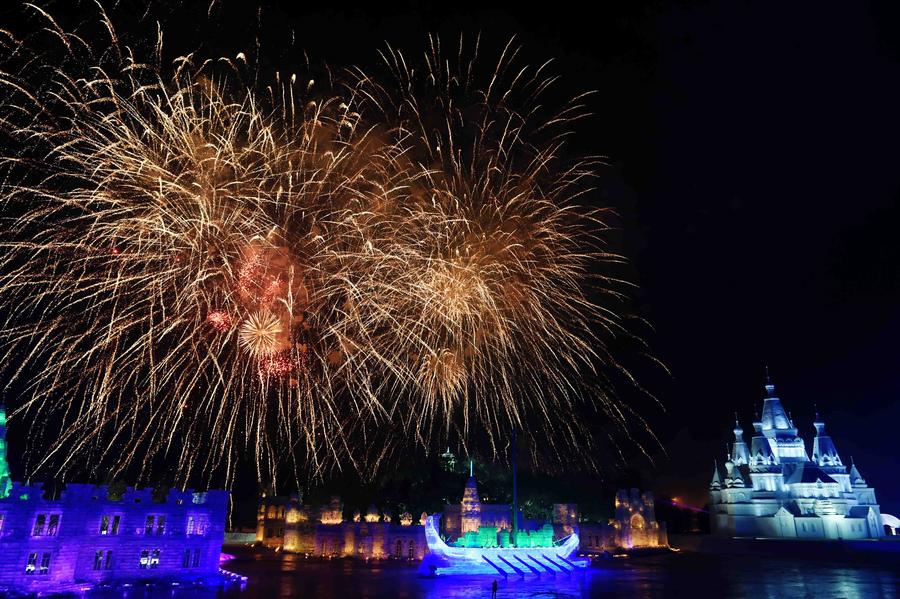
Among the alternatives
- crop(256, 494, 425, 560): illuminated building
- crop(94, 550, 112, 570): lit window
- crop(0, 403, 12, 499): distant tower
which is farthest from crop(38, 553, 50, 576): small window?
crop(256, 494, 425, 560): illuminated building

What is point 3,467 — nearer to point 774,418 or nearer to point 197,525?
point 197,525

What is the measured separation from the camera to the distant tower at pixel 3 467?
25188mm

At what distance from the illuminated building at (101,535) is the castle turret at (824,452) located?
64.8 meters

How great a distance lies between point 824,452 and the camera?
2643 inches

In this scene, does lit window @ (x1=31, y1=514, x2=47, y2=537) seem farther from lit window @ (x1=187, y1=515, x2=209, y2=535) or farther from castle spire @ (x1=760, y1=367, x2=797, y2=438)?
castle spire @ (x1=760, y1=367, x2=797, y2=438)

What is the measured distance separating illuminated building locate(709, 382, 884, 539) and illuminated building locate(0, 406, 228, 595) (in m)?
55.6

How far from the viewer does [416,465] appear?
60.2 metres

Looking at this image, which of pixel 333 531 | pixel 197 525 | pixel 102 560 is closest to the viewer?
pixel 102 560

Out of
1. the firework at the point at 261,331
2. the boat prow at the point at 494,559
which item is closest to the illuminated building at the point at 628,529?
the boat prow at the point at 494,559

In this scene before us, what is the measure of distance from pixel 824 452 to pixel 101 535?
71479 millimetres

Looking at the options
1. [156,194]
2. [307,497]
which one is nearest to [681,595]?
[156,194]

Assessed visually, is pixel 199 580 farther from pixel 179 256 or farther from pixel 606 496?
pixel 606 496

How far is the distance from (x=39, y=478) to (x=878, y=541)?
65.2 metres

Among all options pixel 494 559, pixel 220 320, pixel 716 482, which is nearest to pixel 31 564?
pixel 220 320
